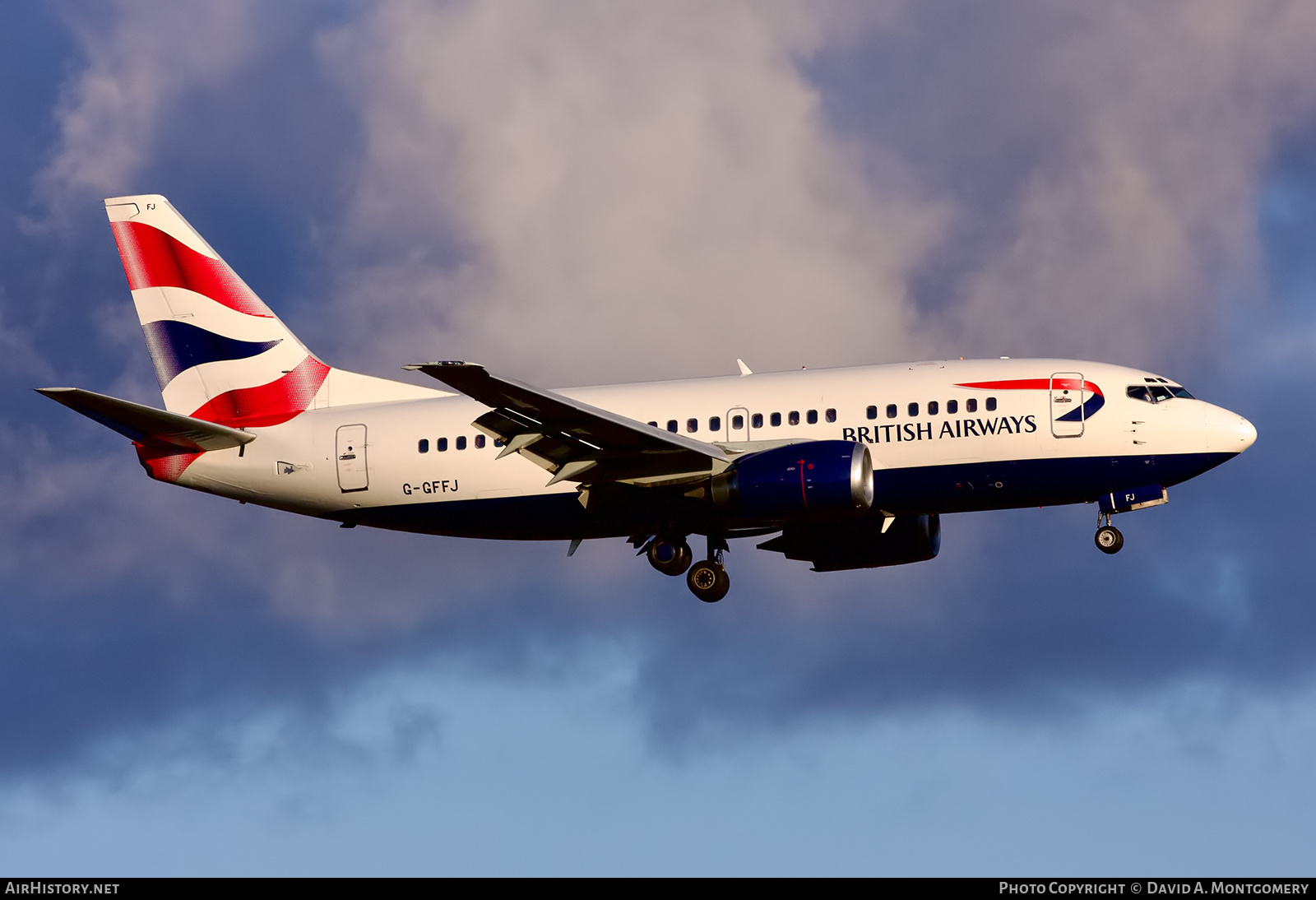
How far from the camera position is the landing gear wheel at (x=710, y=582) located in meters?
50.7

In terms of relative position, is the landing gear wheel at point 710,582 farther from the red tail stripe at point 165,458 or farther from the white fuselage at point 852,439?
the red tail stripe at point 165,458

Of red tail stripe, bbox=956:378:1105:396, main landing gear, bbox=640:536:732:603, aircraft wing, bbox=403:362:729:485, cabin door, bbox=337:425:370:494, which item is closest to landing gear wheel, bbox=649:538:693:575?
main landing gear, bbox=640:536:732:603

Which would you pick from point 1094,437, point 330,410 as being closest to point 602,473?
point 330,410

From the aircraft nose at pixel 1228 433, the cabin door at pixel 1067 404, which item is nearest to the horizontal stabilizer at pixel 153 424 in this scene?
the cabin door at pixel 1067 404

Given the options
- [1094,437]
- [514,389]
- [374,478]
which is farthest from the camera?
[374,478]

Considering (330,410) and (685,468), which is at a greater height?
(330,410)

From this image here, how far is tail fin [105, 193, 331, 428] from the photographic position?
53562mm

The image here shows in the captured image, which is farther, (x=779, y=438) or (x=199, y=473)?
(x=199, y=473)

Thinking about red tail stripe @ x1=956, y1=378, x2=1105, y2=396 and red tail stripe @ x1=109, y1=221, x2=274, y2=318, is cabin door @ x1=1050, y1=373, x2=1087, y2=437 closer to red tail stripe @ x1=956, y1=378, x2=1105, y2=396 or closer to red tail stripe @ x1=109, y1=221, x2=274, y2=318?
red tail stripe @ x1=956, y1=378, x2=1105, y2=396

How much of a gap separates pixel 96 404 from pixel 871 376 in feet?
64.1

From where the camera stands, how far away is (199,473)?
5169cm

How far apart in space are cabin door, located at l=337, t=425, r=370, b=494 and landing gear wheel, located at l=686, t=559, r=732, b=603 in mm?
9158

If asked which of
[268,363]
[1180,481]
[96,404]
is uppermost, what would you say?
[268,363]

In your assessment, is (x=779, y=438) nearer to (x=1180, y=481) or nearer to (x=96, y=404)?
(x=1180, y=481)
